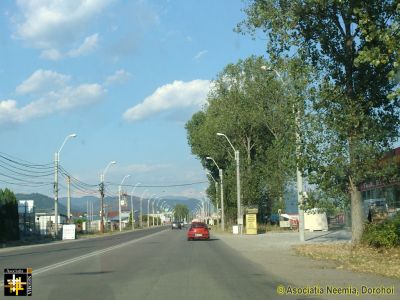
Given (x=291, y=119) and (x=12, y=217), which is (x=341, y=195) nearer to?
(x=291, y=119)

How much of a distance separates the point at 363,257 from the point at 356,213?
13.4 feet

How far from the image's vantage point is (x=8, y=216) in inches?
2197

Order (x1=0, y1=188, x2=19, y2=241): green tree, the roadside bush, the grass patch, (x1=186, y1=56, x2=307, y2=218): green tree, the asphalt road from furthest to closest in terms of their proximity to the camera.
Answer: (x1=186, y1=56, x2=307, y2=218): green tree → (x1=0, y1=188, x2=19, y2=241): green tree → the roadside bush → the grass patch → the asphalt road

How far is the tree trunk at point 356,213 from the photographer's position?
24.8m

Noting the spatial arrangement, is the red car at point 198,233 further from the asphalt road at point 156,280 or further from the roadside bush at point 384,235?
the asphalt road at point 156,280

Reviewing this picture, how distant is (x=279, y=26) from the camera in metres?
25.3

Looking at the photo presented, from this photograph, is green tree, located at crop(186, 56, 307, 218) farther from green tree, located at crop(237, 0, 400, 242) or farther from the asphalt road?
the asphalt road

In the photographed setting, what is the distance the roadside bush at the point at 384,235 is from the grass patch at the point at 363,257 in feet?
0.82

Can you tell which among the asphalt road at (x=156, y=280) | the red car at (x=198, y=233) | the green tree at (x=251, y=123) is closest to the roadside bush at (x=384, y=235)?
the asphalt road at (x=156, y=280)

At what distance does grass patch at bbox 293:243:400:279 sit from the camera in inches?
681

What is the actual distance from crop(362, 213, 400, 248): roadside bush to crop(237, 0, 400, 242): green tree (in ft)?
3.31

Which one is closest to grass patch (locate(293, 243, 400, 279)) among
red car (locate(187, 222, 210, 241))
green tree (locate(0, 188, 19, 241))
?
red car (locate(187, 222, 210, 241))

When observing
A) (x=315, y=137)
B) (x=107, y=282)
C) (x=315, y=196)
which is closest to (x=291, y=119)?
(x=315, y=137)

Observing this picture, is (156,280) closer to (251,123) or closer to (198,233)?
(198,233)
